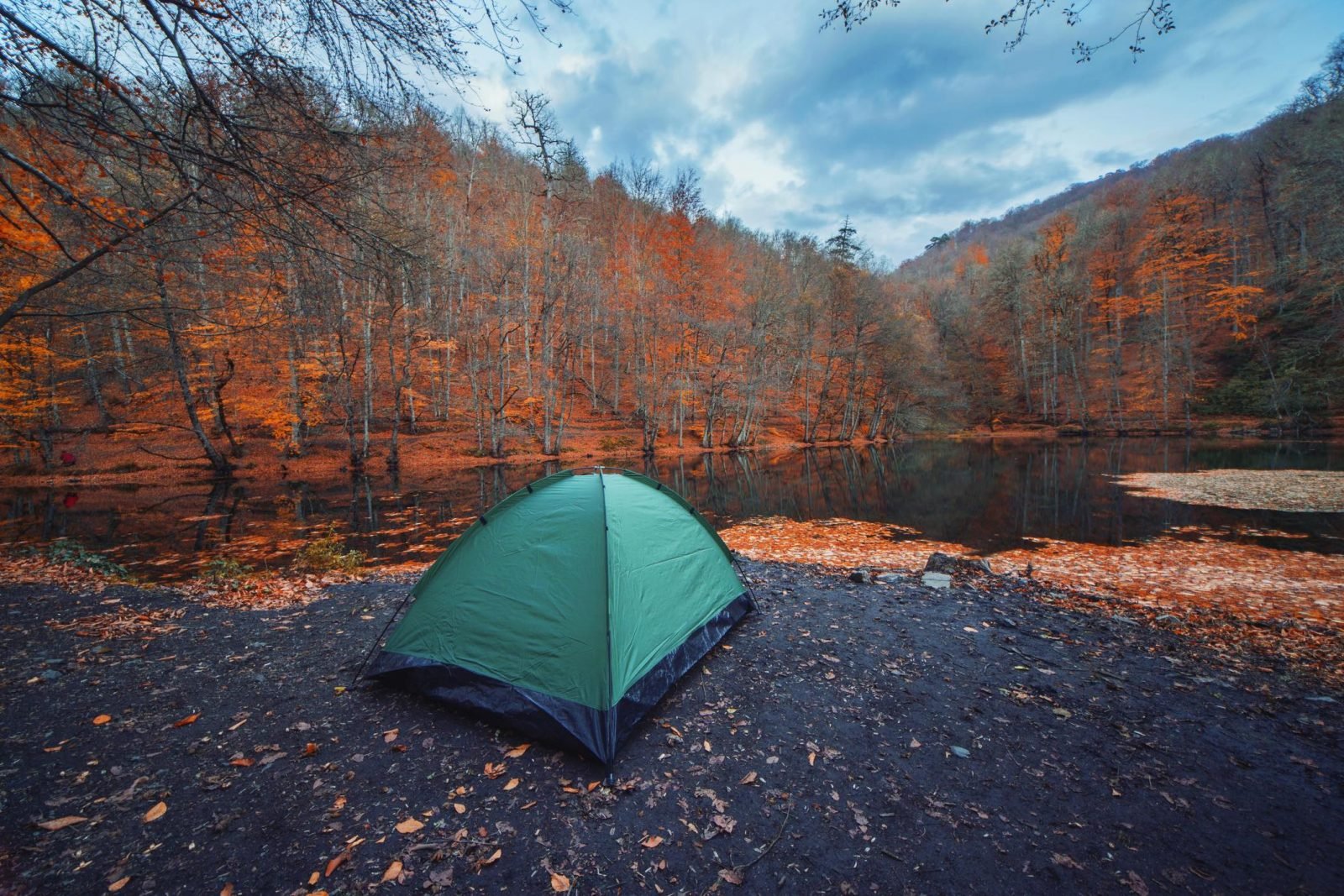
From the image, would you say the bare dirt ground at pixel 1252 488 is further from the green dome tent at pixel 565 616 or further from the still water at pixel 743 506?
the green dome tent at pixel 565 616

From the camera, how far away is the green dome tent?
3.61m

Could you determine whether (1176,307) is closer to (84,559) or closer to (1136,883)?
(1136,883)

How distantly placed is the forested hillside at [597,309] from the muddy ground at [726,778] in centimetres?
401

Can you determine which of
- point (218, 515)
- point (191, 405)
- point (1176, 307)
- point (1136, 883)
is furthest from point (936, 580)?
point (1176, 307)

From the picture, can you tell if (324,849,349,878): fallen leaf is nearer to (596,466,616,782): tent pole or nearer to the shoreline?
(596,466,616,782): tent pole

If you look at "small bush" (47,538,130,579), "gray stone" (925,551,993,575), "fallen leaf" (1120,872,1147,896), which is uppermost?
"small bush" (47,538,130,579)

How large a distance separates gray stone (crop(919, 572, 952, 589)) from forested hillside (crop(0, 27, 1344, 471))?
7655mm

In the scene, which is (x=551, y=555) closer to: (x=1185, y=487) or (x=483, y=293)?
(x=1185, y=487)

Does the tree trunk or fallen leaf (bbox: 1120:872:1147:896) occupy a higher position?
the tree trunk

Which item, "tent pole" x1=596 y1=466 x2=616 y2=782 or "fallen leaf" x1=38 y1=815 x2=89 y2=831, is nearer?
"fallen leaf" x1=38 y1=815 x2=89 y2=831

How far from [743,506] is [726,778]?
464 inches

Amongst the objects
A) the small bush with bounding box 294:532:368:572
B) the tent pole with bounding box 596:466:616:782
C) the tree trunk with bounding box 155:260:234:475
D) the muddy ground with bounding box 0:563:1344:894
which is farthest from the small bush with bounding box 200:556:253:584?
the tree trunk with bounding box 155:260:234:475

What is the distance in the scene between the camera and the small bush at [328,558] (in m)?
8.45

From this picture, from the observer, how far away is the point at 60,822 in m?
2.80
